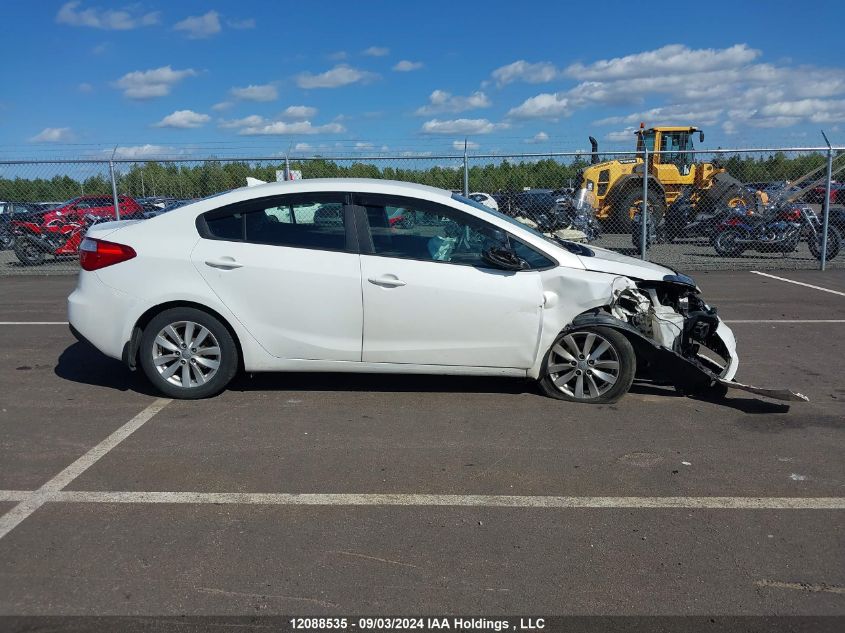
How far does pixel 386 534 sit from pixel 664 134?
19.9m

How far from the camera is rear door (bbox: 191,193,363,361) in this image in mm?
5543

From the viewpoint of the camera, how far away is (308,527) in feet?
12.4

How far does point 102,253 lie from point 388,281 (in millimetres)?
2203

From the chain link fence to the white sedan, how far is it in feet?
25.9

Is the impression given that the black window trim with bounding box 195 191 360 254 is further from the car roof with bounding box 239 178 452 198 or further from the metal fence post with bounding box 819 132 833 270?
the metal fence post with bounding box 819 132 833 270

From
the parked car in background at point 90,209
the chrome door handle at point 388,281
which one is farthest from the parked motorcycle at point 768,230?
the chrome door handle at point 388,281

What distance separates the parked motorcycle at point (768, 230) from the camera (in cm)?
1591

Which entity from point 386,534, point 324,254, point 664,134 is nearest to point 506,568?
point 386,534

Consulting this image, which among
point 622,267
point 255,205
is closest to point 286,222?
point 255,205

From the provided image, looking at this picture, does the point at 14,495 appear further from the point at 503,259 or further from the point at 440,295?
the point at 503,259

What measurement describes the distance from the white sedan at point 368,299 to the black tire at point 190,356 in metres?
0.01

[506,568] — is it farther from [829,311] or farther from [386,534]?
[829,311]

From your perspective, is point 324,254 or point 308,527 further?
point 324,254

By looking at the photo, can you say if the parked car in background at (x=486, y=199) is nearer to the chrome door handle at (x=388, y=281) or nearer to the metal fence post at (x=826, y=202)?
the metal fence post at (x=826, y=202)
